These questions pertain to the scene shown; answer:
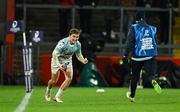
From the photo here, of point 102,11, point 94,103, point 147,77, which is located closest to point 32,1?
point 102,11

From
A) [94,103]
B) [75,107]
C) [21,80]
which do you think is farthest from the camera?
[21,80]

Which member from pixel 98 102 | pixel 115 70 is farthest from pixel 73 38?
pixel 115 70

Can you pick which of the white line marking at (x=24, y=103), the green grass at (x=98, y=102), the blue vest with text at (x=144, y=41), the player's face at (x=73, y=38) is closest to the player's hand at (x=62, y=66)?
the player's face at (x=73, y=38)

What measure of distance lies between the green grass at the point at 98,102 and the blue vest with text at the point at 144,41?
1.25 metres

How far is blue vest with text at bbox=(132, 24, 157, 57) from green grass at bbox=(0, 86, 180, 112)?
4.09 ft

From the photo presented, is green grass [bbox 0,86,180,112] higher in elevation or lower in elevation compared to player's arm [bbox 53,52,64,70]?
lower

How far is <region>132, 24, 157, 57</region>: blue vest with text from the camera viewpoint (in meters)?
17.2

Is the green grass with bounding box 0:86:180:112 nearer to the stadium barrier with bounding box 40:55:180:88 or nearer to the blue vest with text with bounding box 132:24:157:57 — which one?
the blue vest with text with bounding box 132:24:157:57

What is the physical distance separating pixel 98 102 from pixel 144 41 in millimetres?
1880

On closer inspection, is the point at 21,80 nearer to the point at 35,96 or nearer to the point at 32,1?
the point at 32,1

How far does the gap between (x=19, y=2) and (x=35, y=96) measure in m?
9.56

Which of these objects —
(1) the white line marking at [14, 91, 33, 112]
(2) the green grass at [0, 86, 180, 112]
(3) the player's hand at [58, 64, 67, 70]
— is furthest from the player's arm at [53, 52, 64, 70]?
(1) the white line marking at [14, 91, 33, 112]

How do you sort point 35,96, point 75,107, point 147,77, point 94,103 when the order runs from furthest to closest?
point 147,77 → point 35,96 → point 94,103 → point 75,107

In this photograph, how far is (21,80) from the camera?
87.9ft
